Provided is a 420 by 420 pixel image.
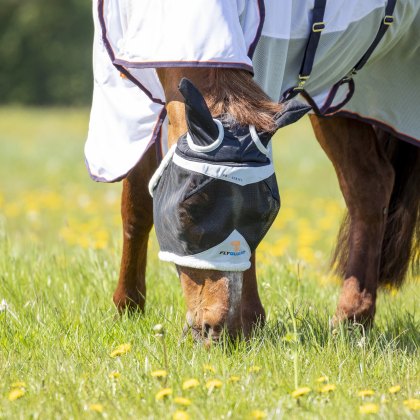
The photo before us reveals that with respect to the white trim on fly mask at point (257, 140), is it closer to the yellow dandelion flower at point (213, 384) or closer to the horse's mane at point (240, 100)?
the horse's mane at point (240, 100)

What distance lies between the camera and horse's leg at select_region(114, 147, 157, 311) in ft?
11.9

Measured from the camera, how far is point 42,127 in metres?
20.8

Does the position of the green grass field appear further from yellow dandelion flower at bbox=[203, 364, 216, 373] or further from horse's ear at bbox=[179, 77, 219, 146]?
horse's ear at bbox=[179, 77, 219, 146]

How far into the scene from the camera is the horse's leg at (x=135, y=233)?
362 centimetres

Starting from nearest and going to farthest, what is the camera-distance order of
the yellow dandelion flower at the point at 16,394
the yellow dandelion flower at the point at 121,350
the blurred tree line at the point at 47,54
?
the yellow dandelion flower at the point at 16,394
the yellow dandelion flower at the point at 121,350
the blurred tree line at the point at 47,54

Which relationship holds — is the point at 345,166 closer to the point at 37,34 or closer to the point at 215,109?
the point at 215,109

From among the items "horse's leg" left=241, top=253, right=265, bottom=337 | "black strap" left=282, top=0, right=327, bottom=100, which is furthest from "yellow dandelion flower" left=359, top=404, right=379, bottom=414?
"black strap" left=282, top=0, right=327, bottom=100

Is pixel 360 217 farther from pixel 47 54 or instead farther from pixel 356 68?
pixel 47 54

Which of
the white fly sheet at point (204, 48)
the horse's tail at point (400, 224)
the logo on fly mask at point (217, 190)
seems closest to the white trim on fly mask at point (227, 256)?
the logo on fly mask at point (217, 190)

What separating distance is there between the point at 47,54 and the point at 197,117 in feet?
102

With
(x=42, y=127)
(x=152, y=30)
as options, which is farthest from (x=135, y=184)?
(x=42, y=127)

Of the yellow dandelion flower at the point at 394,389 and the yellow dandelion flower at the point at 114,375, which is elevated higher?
the yellow dandelion flower at the point at 394,389

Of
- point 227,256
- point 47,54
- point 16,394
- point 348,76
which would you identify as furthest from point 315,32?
point 47,54

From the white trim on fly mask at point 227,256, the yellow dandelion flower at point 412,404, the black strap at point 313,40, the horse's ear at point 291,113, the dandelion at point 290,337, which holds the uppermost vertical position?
the black strap at point 313,40
